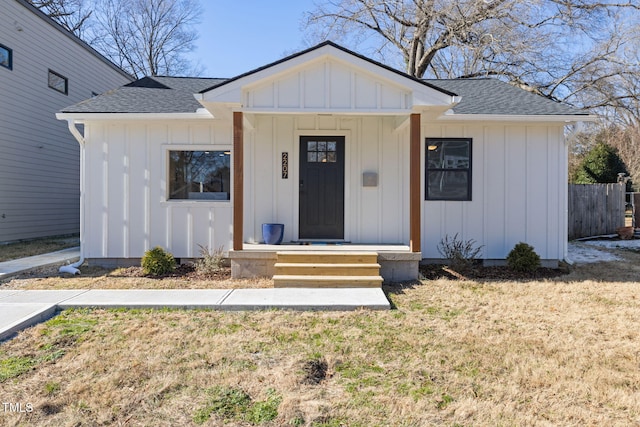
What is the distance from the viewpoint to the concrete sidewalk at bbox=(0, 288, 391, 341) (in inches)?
165

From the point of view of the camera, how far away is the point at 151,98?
22.9ft

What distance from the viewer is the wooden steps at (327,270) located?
5.09 m

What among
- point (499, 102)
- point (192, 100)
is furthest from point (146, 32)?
point (499, 102)

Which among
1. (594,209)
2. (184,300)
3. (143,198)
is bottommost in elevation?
(184,300)

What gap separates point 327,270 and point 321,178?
204 cm

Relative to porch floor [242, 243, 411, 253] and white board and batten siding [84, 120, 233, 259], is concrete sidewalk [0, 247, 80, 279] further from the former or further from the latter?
porch floor [242, 243, 411, 253]

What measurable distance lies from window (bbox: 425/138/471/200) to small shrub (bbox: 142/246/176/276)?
4304 millimetres

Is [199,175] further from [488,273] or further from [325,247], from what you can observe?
[488,273]

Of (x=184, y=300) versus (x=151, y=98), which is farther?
(x=151, y=98)

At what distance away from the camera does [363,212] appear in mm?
6723

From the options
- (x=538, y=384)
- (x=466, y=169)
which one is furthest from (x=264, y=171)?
(x=538, y=384)

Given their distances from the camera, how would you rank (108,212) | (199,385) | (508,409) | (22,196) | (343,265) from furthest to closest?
(22,196)
(108,212)
(343,265)
(199,385)
(508,409)

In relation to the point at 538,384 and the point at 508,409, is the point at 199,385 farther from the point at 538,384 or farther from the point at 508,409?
the point at 538,384

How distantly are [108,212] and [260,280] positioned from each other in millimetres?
3046
